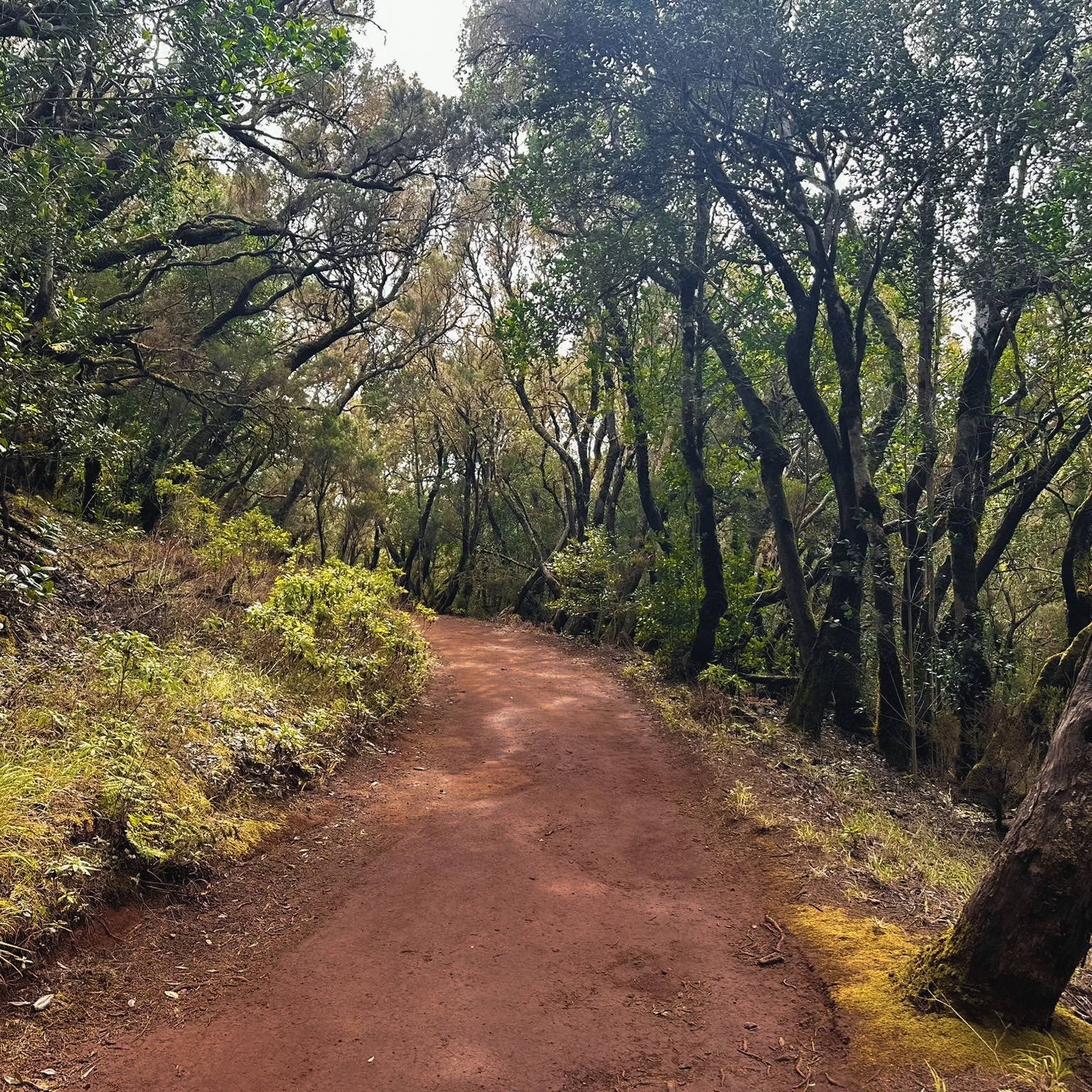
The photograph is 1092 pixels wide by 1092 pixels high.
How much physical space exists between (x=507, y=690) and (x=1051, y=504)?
38.7 ft

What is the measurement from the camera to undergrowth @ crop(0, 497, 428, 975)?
417cm

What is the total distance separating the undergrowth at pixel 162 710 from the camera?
13.7 ft

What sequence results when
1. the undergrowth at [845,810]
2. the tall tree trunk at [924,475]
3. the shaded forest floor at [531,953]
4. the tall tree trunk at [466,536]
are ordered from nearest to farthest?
the shaded forest floor at [531,953] < the undergrowth at [845,810] < the tall tree trunk at [924,475] < the tall tree trunk at [466,536]

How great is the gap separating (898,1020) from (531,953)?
195 centimetres

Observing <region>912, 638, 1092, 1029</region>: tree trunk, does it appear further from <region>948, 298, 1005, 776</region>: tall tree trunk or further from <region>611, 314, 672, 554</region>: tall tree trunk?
<region>611, 314, 672, 554</region>: tall tree trunk

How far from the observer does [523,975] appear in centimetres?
400

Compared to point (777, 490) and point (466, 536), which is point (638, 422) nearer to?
point (777, 490)

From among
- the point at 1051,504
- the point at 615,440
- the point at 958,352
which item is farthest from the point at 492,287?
the point at 1051,504

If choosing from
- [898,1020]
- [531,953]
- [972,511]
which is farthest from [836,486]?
[531,953]

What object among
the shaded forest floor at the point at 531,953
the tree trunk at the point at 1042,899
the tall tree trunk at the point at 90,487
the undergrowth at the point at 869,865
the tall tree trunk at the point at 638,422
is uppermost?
the tall tree trunk at the point at 638,422

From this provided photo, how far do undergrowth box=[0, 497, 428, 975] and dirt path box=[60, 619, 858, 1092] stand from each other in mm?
833

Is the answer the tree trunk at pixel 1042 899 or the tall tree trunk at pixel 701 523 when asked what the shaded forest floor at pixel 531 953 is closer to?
the tree trunk at pixel 1042 899

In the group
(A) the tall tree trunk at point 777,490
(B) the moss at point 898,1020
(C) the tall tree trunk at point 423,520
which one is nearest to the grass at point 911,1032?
(B) the moss at point 898,1020

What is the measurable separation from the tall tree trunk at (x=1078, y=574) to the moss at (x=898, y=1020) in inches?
354
